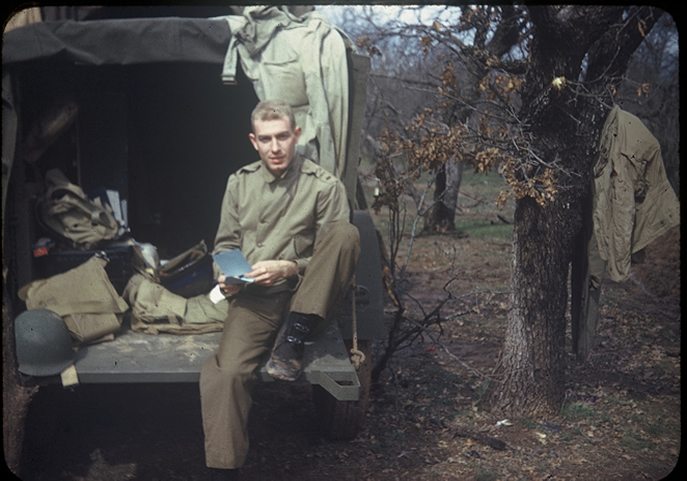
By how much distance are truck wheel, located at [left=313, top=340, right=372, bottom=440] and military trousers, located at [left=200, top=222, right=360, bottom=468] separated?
2.60 ft

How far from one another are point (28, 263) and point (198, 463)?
154 centimetres

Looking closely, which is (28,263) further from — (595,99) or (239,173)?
(595,99)

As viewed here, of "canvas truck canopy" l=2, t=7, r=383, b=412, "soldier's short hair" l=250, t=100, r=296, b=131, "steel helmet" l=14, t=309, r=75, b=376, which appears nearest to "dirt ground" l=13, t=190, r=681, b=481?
"steel helmet" l=14, t=309, r=75, b=376

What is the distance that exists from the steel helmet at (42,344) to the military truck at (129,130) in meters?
0.04

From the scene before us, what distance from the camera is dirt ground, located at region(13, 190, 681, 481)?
4.08m

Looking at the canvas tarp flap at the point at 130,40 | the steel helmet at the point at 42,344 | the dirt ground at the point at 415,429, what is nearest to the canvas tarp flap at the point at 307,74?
the canvas tarp flap at the point at 130,40

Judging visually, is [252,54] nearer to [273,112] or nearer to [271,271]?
[273,112]

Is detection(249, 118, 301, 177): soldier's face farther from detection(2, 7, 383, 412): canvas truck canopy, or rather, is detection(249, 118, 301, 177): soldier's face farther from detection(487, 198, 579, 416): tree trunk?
detection(487, 198, 579, 416): tree trunk

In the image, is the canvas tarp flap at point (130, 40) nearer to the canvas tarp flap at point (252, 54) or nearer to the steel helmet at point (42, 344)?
the canvas tarp flap at point (252, 54)

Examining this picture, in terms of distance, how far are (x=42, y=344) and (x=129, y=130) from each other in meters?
3.71

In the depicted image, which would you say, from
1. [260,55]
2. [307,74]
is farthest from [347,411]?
[260,55]

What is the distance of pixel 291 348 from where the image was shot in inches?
140

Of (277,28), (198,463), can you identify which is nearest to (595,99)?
(277,28)

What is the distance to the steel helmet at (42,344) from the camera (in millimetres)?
3314
